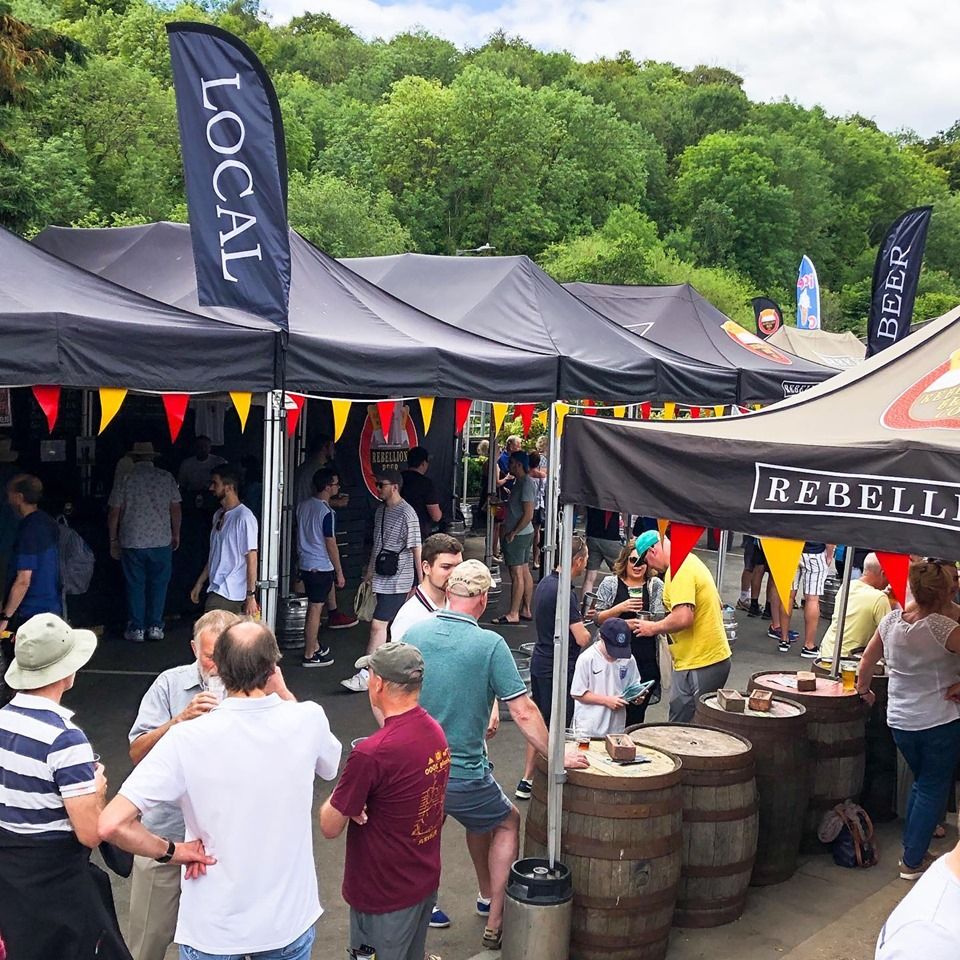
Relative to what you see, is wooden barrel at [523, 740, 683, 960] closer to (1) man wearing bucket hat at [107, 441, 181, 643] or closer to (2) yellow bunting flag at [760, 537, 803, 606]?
(2) yellow bunting flag at [760, 537, 803, 606]

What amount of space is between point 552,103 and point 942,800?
62120 millimetres

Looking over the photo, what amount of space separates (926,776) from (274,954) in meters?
3.66

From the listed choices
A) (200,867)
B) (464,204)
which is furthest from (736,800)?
(464,204)

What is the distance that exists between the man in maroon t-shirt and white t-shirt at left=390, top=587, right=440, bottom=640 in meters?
1.50

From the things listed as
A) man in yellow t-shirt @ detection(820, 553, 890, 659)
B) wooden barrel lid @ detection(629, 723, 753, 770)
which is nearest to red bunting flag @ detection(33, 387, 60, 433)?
wooden barrel lid @ detection(629, 723, 753, 770)

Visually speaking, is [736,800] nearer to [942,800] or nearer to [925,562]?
[942,800]

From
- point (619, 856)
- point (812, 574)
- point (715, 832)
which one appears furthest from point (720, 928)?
point (812, 574)

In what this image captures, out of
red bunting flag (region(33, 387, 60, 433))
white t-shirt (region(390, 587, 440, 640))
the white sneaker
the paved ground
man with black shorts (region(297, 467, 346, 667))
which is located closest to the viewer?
the paved ground

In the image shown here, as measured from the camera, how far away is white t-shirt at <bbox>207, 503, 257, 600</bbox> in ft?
25.1

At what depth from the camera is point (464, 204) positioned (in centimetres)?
5597

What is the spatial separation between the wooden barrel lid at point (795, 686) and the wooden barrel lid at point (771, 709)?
0.32 feet

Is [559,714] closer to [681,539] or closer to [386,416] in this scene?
[681,539]

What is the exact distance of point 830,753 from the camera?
18.9ft

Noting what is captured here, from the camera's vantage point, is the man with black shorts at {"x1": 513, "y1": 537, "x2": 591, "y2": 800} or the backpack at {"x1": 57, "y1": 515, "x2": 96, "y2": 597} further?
the backpack at {"x1": 57, "y1": 515, "x2": 96, "y2": 597}
